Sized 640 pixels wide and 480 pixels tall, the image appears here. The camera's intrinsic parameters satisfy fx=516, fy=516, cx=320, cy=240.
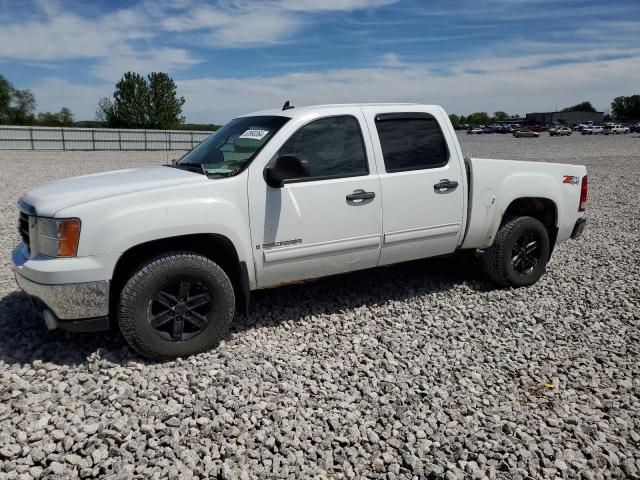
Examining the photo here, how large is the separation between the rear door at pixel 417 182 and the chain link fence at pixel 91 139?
87.3 ft

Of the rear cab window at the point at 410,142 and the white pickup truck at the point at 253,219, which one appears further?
the rear cab window at the point at 410,142

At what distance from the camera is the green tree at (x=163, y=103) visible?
55.6 m

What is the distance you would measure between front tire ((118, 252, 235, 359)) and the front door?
41 centimetres

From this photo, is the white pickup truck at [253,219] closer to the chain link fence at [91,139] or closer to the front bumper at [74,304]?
the front bumper at [74,304]

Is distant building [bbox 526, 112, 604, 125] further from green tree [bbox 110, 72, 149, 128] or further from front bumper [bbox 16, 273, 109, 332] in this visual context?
front bumper [bbox 16, 273, 109, 332]

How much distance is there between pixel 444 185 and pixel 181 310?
2658 mm

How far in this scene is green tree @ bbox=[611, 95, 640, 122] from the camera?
119 metres

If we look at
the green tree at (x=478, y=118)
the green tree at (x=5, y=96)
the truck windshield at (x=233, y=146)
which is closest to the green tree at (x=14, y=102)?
the green tree at (x=5, y=96)

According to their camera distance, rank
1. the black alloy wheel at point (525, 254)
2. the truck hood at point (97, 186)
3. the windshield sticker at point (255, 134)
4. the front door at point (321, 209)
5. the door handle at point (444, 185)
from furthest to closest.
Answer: the black alloy wheel at point (525, 254) < the door handle at point (444, 185) < the windshield sticker at point (255, 134) < the front door at point (321, 209) < the truck hood at point (97, 186)

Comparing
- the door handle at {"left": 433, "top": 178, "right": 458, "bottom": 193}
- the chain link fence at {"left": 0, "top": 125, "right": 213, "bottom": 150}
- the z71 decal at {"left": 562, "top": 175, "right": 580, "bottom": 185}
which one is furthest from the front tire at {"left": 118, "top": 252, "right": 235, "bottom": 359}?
the chain link fence at {"left": 0, "top": 125, "right": 213, "bottom": 150}

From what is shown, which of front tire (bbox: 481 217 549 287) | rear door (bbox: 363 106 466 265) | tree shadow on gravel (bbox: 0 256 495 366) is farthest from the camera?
front tire (bbox: 481 217 549 287)

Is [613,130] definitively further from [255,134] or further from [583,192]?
[255,134]

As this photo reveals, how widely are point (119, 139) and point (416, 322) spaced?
27.7m

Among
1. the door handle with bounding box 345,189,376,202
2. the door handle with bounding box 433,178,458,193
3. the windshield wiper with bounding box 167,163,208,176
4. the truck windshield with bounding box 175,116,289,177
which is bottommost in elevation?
the door handle with bounding box 345,189,376,202
